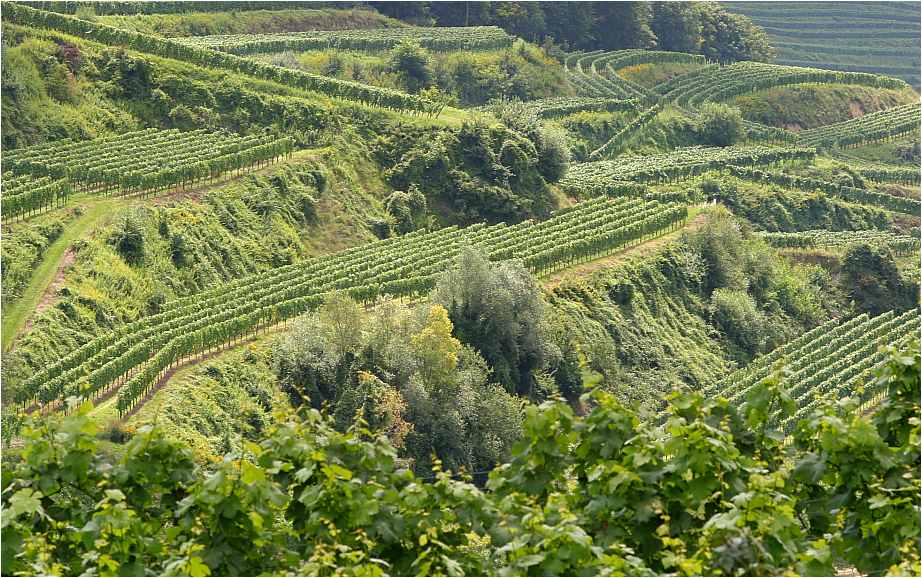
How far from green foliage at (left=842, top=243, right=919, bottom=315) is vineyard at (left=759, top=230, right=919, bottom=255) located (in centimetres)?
274

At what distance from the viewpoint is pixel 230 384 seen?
70.0 meters

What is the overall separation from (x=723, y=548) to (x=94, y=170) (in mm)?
69929

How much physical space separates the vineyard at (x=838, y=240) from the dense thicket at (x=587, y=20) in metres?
59.1

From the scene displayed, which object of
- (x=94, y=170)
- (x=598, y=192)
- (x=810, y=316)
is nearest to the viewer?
(x=94, y=170)

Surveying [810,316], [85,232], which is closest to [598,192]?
[810,316]

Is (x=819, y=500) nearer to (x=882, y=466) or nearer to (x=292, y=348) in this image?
(x=882, y=466)

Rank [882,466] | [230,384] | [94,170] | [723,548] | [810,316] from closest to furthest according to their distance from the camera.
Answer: [723,548] < [882,466] < [230,384] < [94,170] < [810,316]

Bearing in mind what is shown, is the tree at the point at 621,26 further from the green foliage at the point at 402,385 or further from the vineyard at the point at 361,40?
the green foliage at the point at 402,385

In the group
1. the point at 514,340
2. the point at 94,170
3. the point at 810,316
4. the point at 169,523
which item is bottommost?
the point at 810,316

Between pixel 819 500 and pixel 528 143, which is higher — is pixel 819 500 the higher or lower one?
the higher one

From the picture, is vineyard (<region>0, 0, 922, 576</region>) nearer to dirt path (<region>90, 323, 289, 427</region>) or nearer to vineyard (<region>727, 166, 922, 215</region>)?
dirt path (<region>90, 323, 289, 427</region>)

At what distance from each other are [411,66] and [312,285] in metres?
64.0

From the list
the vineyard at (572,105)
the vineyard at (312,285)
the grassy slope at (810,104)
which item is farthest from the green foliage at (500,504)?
the grassy slope at (810,104)

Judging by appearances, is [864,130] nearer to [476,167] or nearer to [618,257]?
[476,167]
